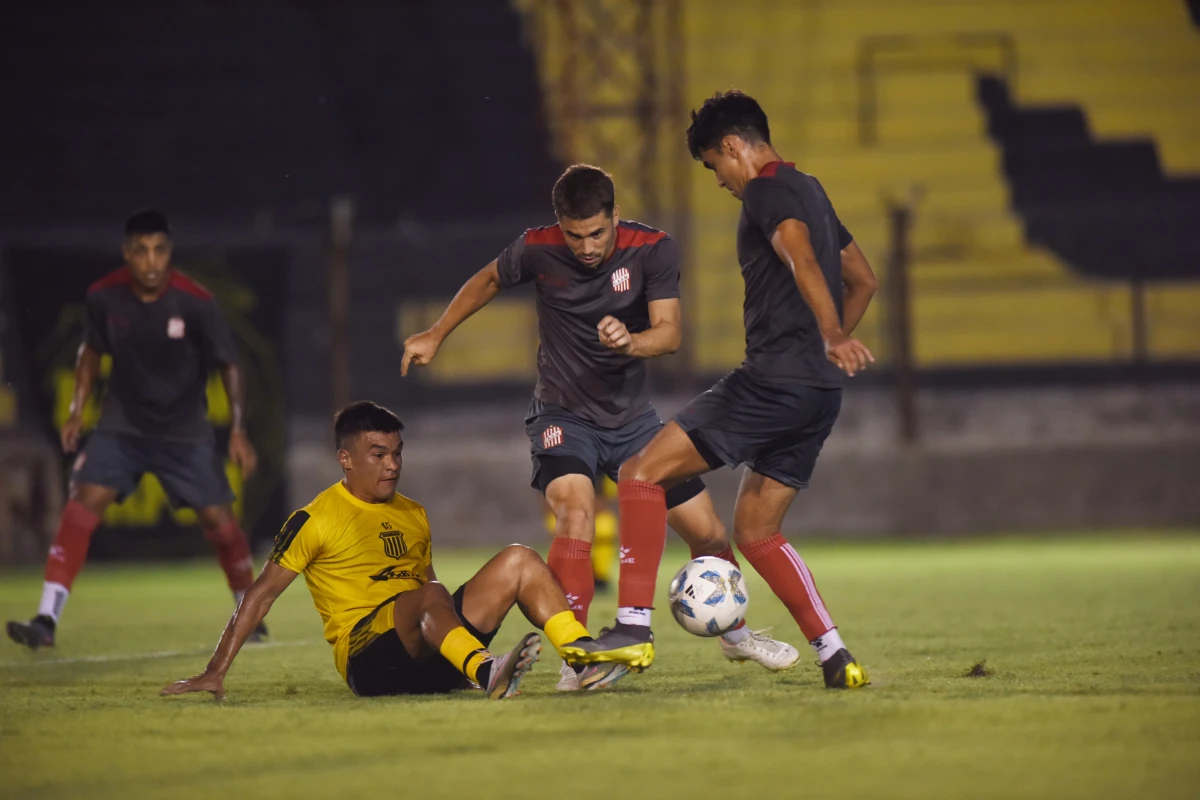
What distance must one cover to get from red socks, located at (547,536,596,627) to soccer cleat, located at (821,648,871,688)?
35.0 inches

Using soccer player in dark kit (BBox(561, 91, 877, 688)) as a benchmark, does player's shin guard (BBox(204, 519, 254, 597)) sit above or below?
below

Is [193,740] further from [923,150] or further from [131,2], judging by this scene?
[131,2]

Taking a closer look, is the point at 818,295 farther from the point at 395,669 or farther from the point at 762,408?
the point at 395,669

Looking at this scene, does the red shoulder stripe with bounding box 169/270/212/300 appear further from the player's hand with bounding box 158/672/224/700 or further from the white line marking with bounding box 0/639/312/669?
the player's hand with bounding box 158/672/224/700

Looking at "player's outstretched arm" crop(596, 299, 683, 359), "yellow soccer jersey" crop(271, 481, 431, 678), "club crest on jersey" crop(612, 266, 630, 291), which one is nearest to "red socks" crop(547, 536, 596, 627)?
"yellow soccer jersey" crop(271, 481, 431, 678)

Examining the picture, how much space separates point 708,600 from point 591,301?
1.16 metres

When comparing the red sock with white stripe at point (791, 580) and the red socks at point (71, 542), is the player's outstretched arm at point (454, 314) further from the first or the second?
the red socks at point (71, 542)

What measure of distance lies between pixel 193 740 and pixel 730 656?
2.16 meters

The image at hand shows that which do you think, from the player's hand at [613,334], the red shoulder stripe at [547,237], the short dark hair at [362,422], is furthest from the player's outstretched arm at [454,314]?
the player's hand at [613,334]

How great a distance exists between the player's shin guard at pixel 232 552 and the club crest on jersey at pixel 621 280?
2.86 meters

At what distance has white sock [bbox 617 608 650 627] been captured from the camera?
5.73 m

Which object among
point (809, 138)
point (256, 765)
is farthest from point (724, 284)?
point (256, 765)

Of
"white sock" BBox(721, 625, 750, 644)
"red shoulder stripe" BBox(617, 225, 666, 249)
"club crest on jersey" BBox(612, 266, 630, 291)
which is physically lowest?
"white sock" BBox(721, 625, 750, 644)

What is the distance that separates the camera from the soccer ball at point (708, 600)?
5.96 m
